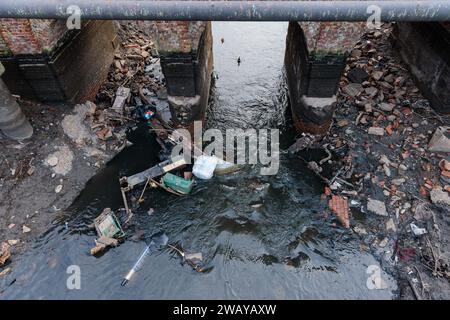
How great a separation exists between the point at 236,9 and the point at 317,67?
2.63 metres

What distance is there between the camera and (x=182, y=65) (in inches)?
288

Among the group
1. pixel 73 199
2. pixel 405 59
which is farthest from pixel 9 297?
pixel 405 59

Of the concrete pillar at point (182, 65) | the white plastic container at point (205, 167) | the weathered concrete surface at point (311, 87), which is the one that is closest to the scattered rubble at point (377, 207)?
the weathered concrete surface at point (311, 87)

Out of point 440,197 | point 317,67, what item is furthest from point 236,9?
point 440,197

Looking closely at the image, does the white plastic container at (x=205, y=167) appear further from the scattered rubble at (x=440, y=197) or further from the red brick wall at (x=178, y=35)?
the scattered rubble at (x=440, y=197)

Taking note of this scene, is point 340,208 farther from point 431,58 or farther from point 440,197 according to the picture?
point 431,58

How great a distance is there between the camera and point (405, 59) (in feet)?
31.2

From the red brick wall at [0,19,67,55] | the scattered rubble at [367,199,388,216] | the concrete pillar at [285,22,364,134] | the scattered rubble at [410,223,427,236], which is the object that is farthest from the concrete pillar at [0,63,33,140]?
the scattered rubble at [410,223,427,236]

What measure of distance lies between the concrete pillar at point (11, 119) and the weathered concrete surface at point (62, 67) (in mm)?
710

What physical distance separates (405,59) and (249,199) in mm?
6536

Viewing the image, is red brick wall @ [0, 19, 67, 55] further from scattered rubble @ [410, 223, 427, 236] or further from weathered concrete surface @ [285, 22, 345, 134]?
scattered rubble @ [410, 223, 427, 236]

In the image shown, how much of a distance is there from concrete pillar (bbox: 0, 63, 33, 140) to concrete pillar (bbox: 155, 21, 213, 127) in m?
→ 3.47

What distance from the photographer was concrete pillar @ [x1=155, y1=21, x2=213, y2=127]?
6.79 meters

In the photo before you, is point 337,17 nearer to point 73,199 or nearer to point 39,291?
point 73,199
